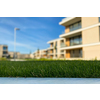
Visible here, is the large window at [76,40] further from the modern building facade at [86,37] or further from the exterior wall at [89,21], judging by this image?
the exterior wall at [89,21]

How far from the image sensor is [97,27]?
575 inches

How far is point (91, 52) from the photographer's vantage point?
15.1 meters

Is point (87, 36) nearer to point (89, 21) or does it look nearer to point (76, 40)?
point (89, 21)

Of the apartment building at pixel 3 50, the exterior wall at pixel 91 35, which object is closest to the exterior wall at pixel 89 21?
the exterior wall at pixel 91 35

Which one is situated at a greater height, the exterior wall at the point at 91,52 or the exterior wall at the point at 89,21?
the exterior wall at the point at 89,21

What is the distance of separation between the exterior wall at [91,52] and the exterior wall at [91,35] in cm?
108

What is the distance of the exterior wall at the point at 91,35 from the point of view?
48.3 feet

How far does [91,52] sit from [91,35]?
293 cm

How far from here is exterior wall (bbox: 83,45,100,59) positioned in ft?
46.8
